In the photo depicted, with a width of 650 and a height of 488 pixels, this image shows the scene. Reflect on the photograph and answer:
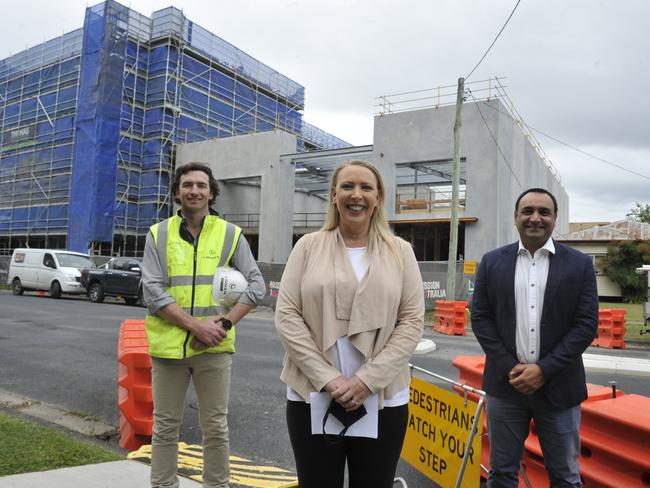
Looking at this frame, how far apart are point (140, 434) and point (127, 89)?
29770mm

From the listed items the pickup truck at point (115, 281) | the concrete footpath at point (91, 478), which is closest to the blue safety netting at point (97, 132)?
the pickup truck at point (115, 281)

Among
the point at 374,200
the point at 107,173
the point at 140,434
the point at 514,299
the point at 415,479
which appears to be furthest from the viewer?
the point at 107,173

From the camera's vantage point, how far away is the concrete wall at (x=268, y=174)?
2806 cm

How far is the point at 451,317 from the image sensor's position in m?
14.8

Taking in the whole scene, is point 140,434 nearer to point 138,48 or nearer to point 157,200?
point 157,200

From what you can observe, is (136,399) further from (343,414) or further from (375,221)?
(375,221)

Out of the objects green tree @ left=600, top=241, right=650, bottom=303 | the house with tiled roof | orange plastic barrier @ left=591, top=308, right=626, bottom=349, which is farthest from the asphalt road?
the house with tiled roof

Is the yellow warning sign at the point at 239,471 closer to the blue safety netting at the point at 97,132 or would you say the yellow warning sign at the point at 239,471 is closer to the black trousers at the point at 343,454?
the black trousers at the point at 343,454

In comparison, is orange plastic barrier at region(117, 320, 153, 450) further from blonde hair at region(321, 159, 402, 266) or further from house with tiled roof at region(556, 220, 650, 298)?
house with tiled roof at region(556, 220, 650, 298)

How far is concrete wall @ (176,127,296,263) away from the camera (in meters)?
28.1

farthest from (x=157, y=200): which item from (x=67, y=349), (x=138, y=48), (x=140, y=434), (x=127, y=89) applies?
(x=140, y=434)

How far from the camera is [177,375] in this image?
3152mm

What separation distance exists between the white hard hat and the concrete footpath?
4.29 ft

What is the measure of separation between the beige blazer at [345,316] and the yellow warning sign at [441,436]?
1196 millimetres
